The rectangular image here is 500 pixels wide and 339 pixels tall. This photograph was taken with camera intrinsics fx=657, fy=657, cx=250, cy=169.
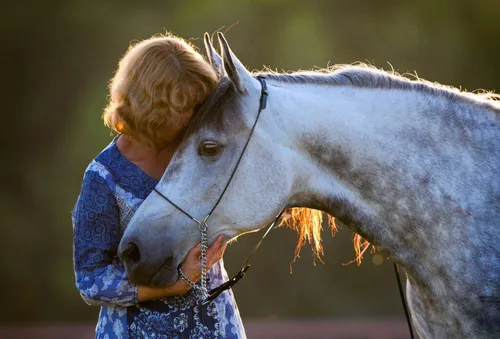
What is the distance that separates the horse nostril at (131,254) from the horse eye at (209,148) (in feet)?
1.22

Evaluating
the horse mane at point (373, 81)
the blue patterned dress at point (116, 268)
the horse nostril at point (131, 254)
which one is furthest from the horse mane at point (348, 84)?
the horse nostril at point (131, 254)

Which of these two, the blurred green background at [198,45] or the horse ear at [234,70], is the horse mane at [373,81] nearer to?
the horse ear at [234,70]

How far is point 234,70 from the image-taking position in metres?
2.10

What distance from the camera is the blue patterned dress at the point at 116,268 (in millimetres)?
2137

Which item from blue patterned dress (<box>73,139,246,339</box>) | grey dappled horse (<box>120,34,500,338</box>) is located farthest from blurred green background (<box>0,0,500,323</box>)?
grey dappled horse (<box>120,34,500,338</box>)

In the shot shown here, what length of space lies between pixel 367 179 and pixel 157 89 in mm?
750

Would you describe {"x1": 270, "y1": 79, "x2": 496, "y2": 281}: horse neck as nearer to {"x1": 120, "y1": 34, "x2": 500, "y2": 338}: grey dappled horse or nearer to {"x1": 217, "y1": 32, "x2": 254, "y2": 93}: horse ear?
{"x1": 120, "y1": 34, "x2": 500, "y2": 338}: grey dappled horse

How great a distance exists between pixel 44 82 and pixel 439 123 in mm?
7186

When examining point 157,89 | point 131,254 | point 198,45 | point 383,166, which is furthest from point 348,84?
point 198,45

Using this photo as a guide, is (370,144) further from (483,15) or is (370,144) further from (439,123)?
(483,15)

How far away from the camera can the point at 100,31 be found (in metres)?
8.51

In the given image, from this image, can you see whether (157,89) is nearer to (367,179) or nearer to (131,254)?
(131,254)

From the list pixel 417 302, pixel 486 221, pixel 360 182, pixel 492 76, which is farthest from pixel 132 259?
pixel 492 76

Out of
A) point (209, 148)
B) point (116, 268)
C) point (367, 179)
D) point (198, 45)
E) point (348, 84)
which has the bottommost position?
point (116, 268)
